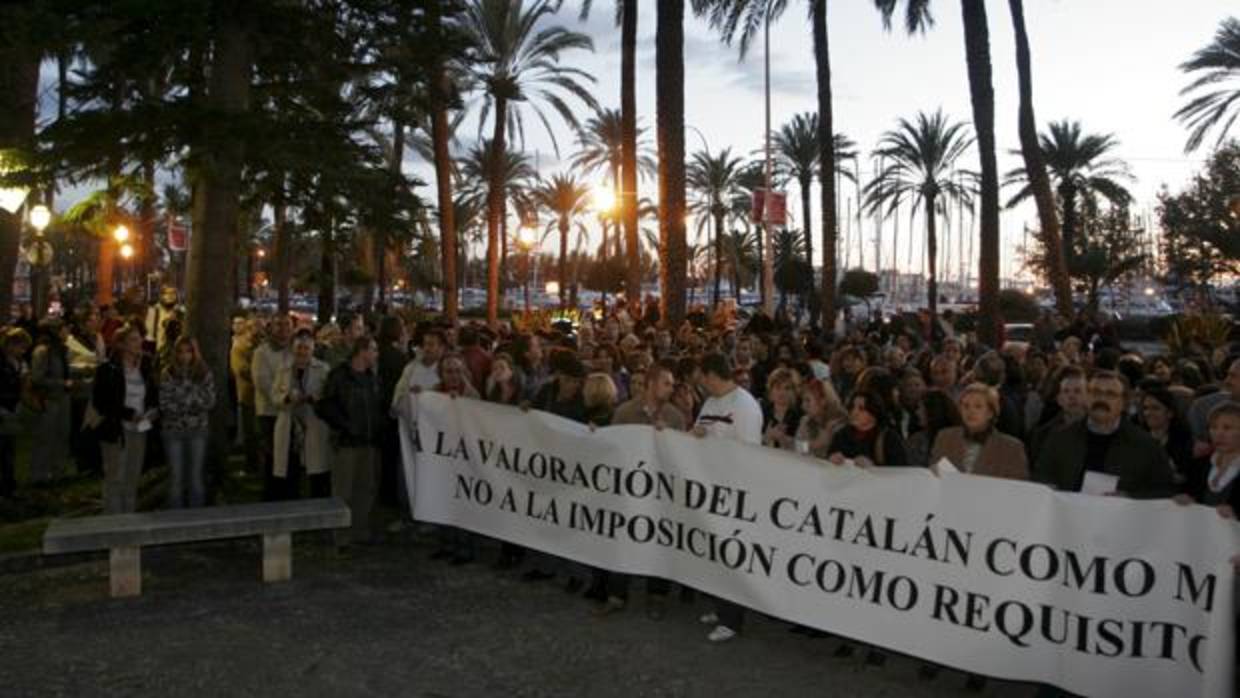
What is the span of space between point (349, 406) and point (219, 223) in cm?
302

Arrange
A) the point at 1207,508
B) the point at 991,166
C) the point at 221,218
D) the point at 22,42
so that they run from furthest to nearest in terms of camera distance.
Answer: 1. the point at 991,166
2. the point at 221,218
3. the point at 22,42
4. the point at 1207,508

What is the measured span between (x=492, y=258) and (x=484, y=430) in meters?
23.0

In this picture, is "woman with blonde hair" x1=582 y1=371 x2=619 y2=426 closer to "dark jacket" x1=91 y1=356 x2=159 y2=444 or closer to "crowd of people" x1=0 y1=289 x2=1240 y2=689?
"crowd of people" x1=0 y1=289 x2=1240 y2=689

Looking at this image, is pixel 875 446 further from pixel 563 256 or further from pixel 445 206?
pixel 563 256

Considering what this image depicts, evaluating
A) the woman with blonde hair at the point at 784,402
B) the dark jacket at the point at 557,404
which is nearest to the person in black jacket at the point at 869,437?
the woman with blonde hair at the point at 784,402

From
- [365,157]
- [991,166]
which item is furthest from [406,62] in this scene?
[991,166]

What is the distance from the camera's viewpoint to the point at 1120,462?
18.2ft

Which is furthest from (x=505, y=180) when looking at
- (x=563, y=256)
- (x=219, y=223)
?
(x=219, y=223)

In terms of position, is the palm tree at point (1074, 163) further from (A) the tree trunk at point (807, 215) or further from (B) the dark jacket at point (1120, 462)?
(B) the dark jacket at point (1120, 462)

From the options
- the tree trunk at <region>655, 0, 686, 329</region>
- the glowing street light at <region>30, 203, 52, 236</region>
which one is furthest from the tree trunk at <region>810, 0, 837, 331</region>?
the glowing street light at <region>30, 203, 52, 236</region>

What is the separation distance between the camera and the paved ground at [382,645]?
227 inches

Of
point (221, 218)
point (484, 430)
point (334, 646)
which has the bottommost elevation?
point (334, 646)

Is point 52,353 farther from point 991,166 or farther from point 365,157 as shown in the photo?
point 991,166

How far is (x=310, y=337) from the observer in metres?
9.76
